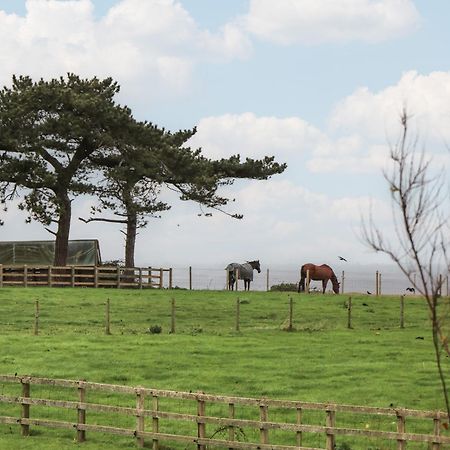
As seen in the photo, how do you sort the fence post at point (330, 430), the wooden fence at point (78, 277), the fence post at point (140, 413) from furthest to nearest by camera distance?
the wooden fence at point (78, 277)
the fence post at point (140, 413)
the fence post at point (330, 430)

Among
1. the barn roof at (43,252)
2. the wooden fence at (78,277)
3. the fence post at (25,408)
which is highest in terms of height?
the barn roof at (43,252)

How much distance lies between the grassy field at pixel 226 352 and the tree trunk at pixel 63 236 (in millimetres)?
14809

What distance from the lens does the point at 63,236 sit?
208ft

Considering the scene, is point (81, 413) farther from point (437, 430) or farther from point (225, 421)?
point (437, 430)

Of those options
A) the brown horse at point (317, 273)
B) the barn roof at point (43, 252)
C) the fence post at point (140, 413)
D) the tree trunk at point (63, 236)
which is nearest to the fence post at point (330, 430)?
the fence post at point (140, 413)

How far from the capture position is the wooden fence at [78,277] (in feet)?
193

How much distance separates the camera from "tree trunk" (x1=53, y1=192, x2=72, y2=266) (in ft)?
208

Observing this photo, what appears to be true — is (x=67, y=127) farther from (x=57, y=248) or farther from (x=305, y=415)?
(x=305, y=415)

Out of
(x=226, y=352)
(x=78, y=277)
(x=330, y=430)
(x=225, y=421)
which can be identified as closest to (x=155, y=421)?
(x=225, y=421)

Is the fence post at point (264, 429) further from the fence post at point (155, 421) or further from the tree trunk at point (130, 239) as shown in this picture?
the tree trunk at point (130, 239)

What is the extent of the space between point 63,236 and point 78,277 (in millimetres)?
3563

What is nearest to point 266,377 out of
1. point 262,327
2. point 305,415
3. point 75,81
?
point 305,415

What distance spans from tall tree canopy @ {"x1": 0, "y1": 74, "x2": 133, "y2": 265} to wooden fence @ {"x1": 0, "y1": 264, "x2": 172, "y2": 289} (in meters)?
2.50

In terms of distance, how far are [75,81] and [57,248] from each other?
11540 millimetres
